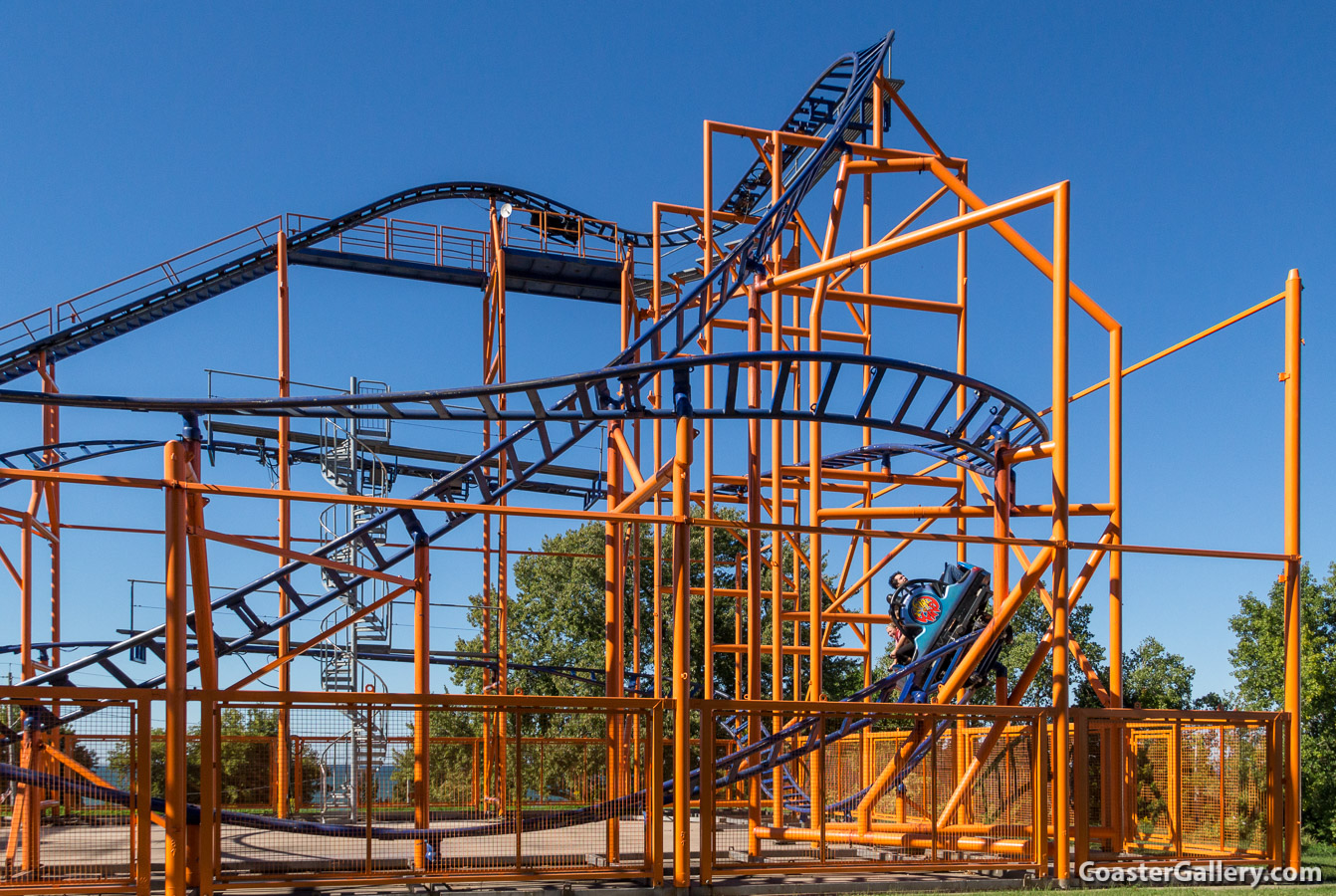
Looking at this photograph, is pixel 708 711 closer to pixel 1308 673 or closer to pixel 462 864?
pixel 462 864

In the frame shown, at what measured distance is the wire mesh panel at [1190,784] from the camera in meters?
12.9

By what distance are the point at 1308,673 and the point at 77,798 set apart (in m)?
31.9

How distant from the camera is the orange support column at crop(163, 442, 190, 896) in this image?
31.6 feet

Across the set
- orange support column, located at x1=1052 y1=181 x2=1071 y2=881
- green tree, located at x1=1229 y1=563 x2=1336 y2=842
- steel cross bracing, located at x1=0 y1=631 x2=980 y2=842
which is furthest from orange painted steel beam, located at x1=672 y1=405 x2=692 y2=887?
green tree, located at x1=1229 y1=563 x2=1336 y2=842

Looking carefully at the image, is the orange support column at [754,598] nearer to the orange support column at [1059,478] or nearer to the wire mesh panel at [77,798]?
the orange support column at [1059,478]

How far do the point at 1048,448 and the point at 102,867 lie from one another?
917cm

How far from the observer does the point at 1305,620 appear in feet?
121

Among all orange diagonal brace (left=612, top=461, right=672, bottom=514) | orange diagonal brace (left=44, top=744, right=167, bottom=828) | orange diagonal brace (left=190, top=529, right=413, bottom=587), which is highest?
orange diagonal brace (left=612, top=461, right=672, bottom=514)

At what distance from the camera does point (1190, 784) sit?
13039mm

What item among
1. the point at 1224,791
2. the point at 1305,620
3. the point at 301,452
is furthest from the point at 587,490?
the point at 1224,791

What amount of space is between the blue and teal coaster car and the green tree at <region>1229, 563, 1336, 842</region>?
19.9 meters

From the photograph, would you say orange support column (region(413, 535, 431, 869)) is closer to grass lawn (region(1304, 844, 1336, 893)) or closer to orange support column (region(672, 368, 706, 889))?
orange support column (region(672, 368, 706, 889))

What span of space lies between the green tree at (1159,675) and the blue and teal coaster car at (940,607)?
30.6m

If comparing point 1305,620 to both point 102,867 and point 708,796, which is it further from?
point 102,867
